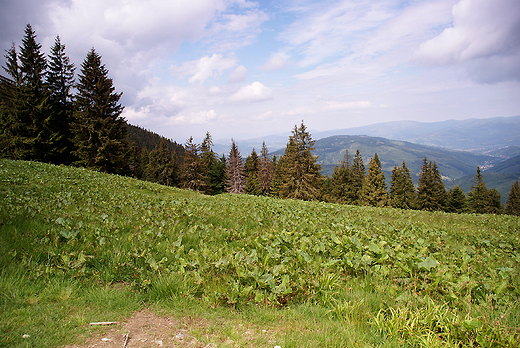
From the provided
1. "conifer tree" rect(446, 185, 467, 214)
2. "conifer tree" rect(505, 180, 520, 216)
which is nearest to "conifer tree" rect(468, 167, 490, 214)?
"conifer tree" rect(446, 185, 467, 214)

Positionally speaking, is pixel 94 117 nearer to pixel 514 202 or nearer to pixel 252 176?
pixel 252 176

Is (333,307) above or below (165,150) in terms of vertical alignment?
below

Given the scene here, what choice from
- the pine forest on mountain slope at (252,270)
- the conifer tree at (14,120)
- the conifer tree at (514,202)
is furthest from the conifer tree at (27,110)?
the conifer tree at (514,202)

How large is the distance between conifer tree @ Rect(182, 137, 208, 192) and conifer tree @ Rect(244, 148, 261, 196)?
12.5m

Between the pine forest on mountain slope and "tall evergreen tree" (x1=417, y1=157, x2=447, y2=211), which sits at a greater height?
the pine forest on mountain slope

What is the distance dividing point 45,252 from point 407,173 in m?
71.6

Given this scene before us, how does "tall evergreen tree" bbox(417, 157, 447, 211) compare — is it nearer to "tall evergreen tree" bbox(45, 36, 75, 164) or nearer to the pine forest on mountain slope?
the pine forest on mountain slope

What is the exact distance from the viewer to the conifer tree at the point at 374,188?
50509mm

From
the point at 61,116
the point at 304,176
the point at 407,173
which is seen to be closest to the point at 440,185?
the point at 407,173

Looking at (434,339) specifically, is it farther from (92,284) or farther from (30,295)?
(30,295)

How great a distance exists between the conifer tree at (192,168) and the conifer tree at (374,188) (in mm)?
37228

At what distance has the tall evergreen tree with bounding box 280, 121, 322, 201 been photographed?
41.0 metres

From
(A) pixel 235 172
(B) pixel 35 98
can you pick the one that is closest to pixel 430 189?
(A) pixel 235 172

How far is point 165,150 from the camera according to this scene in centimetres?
6594
